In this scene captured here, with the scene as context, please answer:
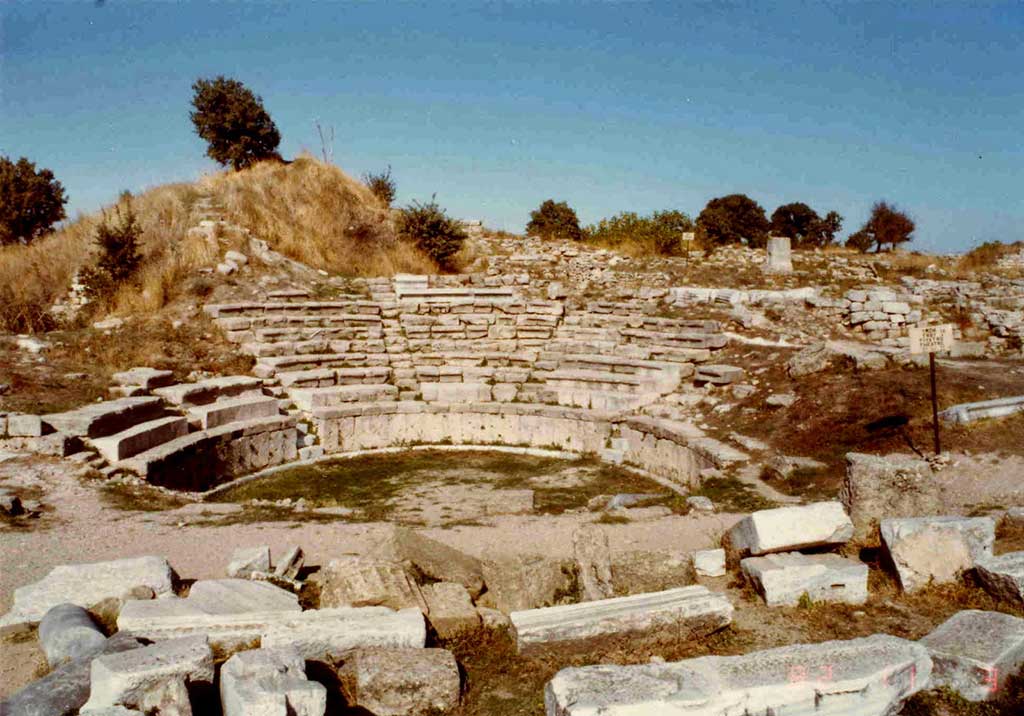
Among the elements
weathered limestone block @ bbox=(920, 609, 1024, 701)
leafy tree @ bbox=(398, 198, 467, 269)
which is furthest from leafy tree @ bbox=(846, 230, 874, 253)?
weathered limestone block @ bbox=(920, 609, 1024, 701)

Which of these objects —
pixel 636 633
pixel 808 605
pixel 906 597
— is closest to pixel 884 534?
pixel 906 597

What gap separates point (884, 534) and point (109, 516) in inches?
290

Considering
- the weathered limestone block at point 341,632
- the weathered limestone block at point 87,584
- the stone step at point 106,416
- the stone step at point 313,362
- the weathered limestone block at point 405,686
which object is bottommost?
the weathered limestone block at point 405,686

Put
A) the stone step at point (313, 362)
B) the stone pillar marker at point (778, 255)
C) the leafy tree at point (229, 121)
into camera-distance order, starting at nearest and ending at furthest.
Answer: the stone step at point (313, 362) → the stone pillar marker at point (778, 255) → the leafy tree at point (229, 121)

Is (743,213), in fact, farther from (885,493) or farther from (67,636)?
(67,636)

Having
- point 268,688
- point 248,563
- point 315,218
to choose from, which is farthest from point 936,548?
point 315,218

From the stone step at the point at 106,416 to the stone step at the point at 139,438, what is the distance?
5.1 inches

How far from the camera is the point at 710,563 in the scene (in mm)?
6316

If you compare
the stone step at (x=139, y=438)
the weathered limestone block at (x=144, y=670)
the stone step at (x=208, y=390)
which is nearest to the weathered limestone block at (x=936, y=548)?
the weathered limestone block at (x=144, y=670)

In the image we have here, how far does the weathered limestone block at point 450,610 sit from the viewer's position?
533 cm

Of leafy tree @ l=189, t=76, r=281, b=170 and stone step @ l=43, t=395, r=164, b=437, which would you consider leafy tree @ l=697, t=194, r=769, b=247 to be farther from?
stone step @ l=43, t=395, r=164, b=437

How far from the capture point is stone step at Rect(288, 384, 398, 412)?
13445 mm

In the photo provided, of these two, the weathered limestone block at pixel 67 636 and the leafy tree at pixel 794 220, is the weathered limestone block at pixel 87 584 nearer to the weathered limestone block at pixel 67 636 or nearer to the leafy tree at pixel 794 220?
the weathered limestone block at pixel 67 636

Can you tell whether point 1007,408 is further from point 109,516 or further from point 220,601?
point 109,516
